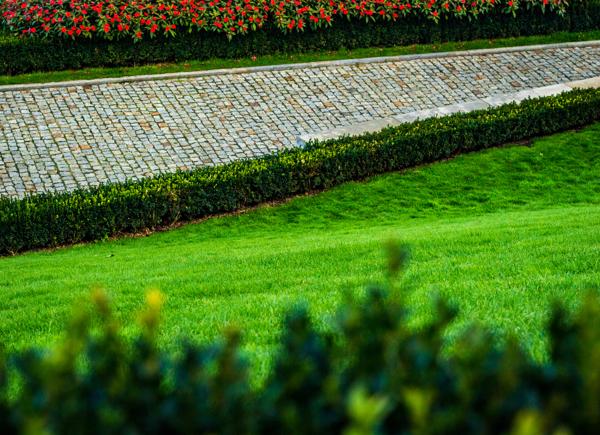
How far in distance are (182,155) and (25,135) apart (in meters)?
2.77

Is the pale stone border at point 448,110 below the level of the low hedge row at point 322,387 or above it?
below

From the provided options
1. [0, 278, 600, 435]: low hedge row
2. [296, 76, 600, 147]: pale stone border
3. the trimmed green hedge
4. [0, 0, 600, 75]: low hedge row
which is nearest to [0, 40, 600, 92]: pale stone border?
[0, 0, 600, 75]: low hedge row

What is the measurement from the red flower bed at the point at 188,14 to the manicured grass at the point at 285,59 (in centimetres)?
62

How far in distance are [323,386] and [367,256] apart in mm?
6813

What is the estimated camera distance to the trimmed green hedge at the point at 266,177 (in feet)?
40.9

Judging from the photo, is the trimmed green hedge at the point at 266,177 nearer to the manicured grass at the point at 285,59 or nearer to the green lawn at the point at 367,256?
the green lawn at the point at 367,256

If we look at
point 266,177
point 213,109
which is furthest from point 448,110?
point 266,177

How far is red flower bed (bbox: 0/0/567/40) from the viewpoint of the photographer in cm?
1855

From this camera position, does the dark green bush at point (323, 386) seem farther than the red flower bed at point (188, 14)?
No

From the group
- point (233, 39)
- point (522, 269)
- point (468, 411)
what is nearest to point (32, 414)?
point (468, 411)

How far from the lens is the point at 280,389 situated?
2.65 metres

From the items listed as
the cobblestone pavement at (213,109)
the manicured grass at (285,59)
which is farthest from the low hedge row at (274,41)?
the cobblestone pavement at (213,109)

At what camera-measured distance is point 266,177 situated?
13.6m

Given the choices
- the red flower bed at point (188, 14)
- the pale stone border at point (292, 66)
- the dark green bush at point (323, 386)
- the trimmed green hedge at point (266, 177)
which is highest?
the dark green bush at point (323, 386)
